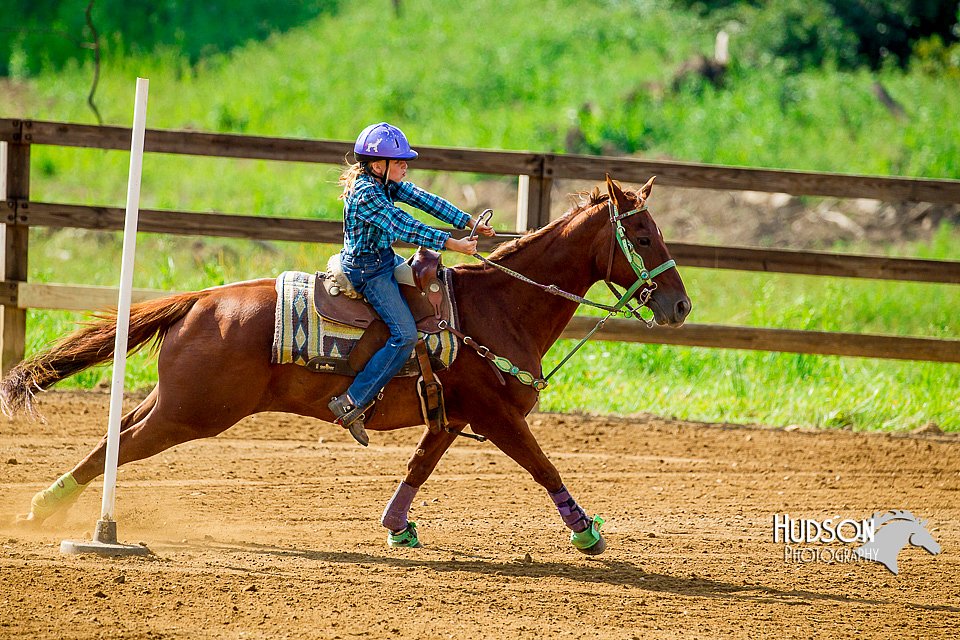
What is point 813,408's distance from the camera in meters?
9.48

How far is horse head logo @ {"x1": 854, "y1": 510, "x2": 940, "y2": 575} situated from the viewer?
6055mm

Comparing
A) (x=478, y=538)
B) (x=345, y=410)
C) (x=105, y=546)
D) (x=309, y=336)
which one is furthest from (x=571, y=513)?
(x=105, y=546)

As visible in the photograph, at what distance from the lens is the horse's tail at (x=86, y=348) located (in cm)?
579

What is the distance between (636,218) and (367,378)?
170cm

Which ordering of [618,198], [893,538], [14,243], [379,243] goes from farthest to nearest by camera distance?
[14,243] < [893,538] < [618,198] < [379,243]

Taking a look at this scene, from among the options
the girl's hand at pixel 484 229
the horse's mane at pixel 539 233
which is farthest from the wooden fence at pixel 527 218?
the girl's hand at pixel 484 229

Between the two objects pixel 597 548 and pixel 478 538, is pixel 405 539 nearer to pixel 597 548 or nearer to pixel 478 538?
pixel 478 538

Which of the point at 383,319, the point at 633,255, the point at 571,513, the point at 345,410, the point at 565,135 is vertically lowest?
the point at 571,513

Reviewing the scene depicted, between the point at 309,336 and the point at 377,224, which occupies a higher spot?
the point at 377,224

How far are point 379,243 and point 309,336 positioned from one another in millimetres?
616

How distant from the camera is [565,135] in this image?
65.3 feet

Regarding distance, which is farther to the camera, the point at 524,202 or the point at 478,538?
the point at 524,202

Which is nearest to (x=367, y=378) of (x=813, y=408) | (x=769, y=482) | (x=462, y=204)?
(x=769, y=482)

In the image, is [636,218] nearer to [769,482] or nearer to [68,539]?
[769,482]
